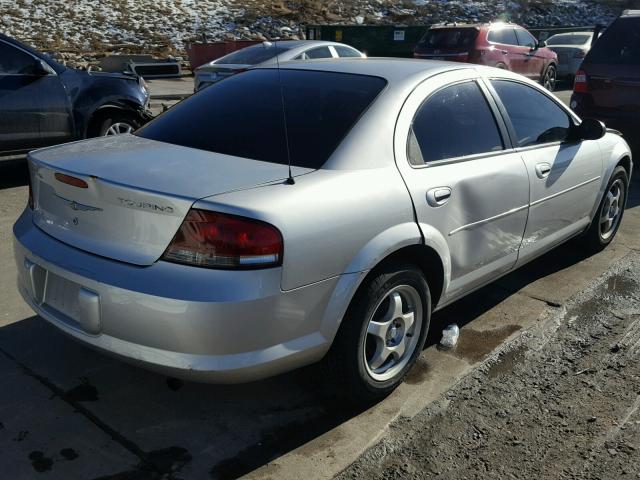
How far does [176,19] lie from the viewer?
25562mm

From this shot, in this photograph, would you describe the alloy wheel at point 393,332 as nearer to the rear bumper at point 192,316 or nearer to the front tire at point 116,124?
the rear bumper at point 192,316

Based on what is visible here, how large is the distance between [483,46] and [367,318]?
42.1 ft

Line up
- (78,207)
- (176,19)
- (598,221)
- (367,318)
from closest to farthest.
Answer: (78,207)
(367,318)
(598,221)
(176,19)

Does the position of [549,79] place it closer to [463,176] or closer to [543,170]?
[543,170]

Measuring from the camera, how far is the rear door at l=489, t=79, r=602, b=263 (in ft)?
13.6

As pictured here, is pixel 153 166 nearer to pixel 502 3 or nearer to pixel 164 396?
pixel 164 396

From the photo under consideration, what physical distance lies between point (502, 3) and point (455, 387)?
35.2 metres

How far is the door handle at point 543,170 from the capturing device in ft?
13.6

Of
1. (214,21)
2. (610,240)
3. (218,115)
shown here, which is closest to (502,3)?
(214,21)

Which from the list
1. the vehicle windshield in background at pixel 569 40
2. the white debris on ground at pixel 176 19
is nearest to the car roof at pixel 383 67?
the white debris on ground at pixel 176 19

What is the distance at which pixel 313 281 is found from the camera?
107 inches

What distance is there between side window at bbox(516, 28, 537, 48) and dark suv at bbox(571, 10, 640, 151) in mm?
7585

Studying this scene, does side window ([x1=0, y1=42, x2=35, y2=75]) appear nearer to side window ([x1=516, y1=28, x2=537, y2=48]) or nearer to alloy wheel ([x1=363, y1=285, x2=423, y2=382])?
alloy wheel ([x1=363, y1=285, x2=423, y2=382])

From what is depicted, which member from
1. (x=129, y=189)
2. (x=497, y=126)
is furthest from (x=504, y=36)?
(x=129, y=189)
